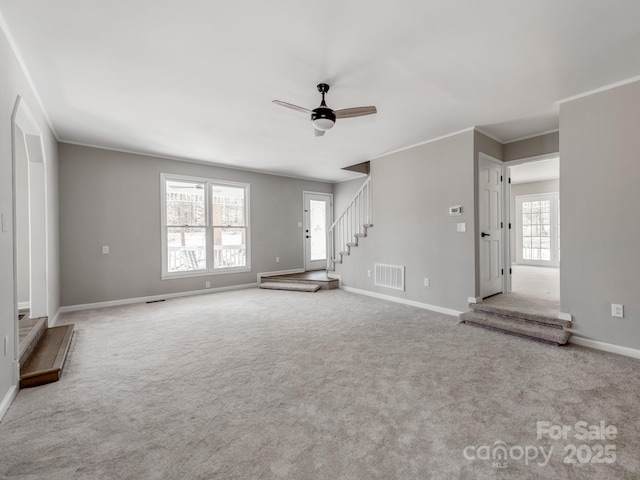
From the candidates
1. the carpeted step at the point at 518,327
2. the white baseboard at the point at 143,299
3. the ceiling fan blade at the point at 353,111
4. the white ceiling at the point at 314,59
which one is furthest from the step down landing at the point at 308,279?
the ceiling fan blade at the point at 353,111

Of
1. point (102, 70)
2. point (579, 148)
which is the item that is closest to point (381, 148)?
point (579, 148)

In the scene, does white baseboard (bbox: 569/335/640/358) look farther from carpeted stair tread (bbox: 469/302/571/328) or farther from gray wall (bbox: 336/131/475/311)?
gray wall (bbox: 336/131/475/311)

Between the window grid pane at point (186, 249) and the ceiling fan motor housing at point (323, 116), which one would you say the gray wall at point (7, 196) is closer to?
the ceiling fan motor housing at point (323, 116)

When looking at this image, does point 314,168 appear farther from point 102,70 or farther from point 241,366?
point 241,366

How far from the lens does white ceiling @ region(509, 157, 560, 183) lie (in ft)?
21.6

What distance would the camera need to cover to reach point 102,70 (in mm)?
2789

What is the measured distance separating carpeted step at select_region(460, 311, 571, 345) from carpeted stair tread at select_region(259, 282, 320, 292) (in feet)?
10.1

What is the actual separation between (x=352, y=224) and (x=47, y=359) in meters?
5.19

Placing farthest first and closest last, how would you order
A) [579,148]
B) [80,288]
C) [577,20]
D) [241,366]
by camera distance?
[80,288], [579,148], [241,366], [577,20]

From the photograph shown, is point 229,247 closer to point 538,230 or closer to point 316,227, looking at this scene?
point 316,227

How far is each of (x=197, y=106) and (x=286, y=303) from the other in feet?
11.0

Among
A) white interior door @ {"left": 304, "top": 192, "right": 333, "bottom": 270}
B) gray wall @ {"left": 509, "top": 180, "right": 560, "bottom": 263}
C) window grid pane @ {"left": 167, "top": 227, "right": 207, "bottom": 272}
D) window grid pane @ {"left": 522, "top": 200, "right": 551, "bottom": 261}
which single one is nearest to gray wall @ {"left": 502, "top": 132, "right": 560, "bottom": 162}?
gray wall @ {"left": 509, "top": 180, "right": 560, "bottom": 263}

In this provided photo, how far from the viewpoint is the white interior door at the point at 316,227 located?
8.08 metres

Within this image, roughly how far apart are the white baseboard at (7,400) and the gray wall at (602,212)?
5.24m
